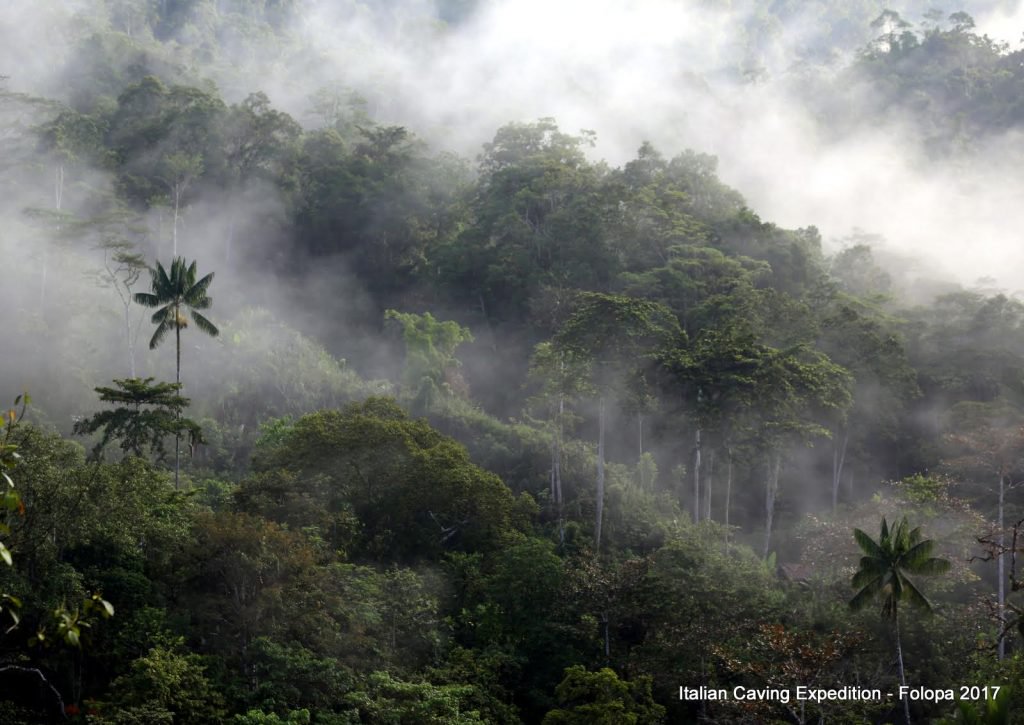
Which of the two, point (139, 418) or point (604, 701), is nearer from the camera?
point (604, 701)

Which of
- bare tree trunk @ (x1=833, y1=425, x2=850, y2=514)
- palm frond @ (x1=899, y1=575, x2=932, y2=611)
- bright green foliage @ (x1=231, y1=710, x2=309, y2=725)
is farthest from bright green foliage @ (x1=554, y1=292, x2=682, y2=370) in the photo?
bright green foliage @ (x1=231, y1=710, x2=309, y2=725)

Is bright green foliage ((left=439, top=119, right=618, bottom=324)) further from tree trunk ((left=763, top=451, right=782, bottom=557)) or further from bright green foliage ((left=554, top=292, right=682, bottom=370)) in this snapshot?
tree trunk ((left=763, top=451, right=782, bottom=557))

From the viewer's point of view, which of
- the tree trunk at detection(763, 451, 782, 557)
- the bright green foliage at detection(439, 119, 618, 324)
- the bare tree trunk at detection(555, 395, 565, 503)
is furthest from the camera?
the bright green foliage at detection(439, 119, 618, 324)

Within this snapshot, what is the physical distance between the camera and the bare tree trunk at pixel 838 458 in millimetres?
33250

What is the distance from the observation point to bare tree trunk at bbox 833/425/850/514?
109 feet

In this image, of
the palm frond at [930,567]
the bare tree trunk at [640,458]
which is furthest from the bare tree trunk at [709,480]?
the palm frond at [930,567]

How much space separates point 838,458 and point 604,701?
18737 millimetres

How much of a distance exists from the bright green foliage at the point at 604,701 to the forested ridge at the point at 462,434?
0.30ft

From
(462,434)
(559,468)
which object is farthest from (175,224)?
(559,468)

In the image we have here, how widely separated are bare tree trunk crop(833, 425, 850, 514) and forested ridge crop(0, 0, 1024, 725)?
0.46 meters

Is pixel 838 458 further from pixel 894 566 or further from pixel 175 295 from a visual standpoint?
pixel 175 295

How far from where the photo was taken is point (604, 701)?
18.4m

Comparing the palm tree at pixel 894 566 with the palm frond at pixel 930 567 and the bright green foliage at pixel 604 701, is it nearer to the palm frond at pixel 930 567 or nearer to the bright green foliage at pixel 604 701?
the palm frond at pixel 930 567

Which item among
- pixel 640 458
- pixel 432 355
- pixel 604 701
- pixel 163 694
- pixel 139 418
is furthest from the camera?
pixel 432 355
